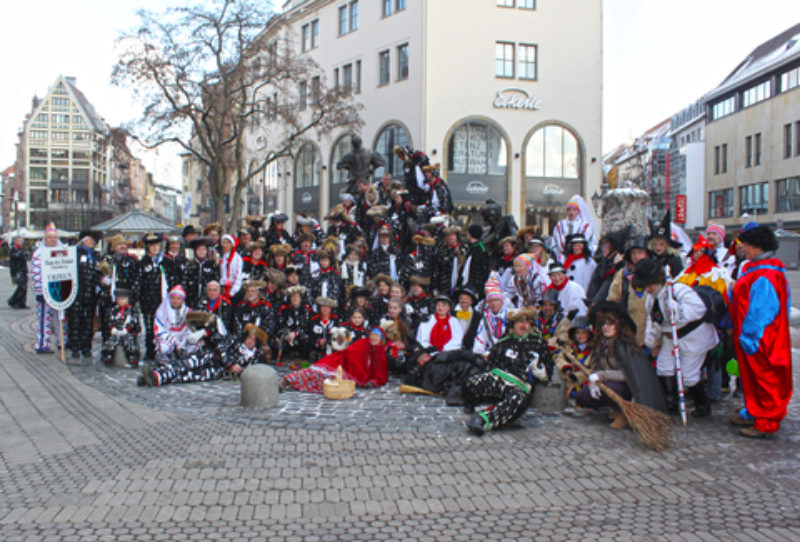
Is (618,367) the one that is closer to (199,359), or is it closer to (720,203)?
(199,359)

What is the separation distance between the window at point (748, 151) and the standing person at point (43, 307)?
58.9m

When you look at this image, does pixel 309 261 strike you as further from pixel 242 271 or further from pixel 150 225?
pixel 150 225

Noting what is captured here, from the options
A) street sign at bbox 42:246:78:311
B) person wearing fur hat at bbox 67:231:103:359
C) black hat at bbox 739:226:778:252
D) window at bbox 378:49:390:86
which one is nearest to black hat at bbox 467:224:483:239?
black hat at bbox 739:226:778:252

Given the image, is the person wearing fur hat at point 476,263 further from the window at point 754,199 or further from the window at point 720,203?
the window at point 720,203

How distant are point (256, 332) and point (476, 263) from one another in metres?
3.62

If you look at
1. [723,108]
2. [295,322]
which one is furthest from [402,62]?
[723,108]

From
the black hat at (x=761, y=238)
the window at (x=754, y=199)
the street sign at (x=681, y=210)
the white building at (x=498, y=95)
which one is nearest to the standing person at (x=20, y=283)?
the black hat at (x=761, y=238)

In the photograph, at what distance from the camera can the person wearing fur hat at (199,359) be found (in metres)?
8.55

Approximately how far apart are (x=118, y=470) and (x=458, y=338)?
185 inches

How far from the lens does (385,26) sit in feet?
124

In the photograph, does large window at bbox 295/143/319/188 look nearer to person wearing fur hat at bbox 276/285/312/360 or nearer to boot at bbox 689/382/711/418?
person wearing fur hat at bbox 276/285/312/360

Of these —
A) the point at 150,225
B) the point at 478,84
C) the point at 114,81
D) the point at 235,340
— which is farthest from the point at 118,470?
the point at 478,84

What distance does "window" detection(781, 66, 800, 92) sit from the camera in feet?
163

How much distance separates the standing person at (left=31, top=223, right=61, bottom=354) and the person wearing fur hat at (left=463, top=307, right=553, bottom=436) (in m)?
6.95
